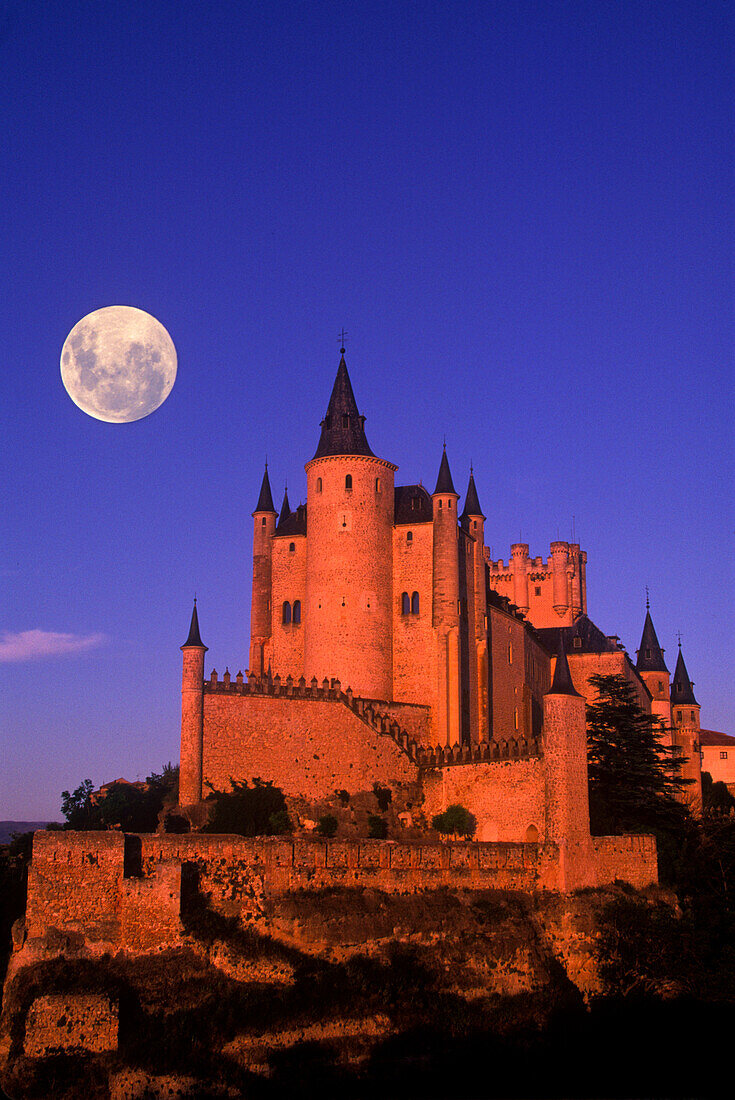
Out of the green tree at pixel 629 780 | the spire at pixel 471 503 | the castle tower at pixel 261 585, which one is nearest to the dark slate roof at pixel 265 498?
the castle tower at pixel 261 585

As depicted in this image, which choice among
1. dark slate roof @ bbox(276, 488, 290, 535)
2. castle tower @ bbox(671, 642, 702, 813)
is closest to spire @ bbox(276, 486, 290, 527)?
dark slate roof @ bbox(276, 488, 290, 535)

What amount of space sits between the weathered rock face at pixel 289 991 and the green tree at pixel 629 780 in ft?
23.8

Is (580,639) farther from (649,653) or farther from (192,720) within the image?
(192,720)

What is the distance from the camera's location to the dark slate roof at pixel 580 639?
81250 mm

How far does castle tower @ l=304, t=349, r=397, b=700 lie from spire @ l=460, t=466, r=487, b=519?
6.62m

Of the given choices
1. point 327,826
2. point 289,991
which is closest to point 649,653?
point 327,826

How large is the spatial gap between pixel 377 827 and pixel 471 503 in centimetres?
2340

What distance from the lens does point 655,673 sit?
86625 millimetres

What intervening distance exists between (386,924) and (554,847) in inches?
304

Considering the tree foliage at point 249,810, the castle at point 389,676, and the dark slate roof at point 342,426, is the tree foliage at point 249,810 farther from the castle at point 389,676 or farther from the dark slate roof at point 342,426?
the dark slate roof at point 342,426

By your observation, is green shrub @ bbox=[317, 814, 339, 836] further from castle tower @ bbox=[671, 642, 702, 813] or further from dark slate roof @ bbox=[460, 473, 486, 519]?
castle tower @ bbox=[671, 642, 702, 813]

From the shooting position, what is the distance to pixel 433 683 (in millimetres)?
62000

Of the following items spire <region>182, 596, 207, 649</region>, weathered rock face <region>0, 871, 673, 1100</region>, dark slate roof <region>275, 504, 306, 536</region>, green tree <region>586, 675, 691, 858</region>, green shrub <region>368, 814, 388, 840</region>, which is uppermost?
dark slate roof <region>275, 504, 306, 536</region>

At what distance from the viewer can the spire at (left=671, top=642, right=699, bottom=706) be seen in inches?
3371
